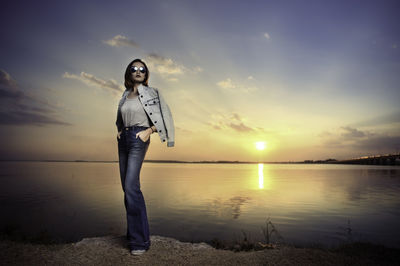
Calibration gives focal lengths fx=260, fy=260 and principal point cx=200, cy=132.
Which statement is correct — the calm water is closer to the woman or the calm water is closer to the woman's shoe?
the woman's shoe

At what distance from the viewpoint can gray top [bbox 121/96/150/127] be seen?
467 cm

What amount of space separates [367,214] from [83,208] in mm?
15535

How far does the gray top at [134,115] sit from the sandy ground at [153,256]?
232 cm

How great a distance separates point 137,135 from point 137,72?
4.10 ft

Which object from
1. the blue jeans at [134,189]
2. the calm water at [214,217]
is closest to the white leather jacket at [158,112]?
the blue jeans at [134,189]

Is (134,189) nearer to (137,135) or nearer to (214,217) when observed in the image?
(137,135)

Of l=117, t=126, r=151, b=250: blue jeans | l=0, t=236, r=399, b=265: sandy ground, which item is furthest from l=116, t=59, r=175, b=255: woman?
l=0, t=236, r=399, b=265: sandy ground

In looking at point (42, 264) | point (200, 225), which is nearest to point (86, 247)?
point (42, 264)

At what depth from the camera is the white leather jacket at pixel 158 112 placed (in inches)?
186

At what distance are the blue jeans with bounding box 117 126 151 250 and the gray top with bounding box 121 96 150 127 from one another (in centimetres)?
9

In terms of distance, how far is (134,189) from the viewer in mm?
4586

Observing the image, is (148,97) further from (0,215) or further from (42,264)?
(0,215)

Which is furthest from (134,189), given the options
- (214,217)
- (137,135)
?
(214,217)

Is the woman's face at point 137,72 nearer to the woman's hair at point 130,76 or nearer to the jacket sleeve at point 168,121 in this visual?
the woman's hair at point 130,76
